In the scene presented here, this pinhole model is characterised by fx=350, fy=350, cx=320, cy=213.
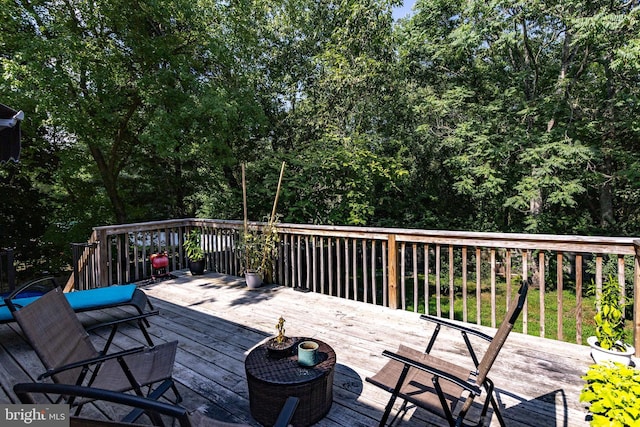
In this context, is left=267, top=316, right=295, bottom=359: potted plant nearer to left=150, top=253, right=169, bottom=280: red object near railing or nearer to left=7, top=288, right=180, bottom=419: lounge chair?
left=7, top=288, right=180, bottom=419: lounge chair

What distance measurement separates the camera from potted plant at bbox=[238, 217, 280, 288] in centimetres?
512

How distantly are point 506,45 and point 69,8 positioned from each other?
37.6 ft

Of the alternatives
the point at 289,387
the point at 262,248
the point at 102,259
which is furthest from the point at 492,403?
the point at 102,259

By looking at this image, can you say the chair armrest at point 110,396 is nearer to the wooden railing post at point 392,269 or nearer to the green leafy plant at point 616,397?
the green leafy plant at point 616,397

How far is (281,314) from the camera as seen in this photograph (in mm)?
4074

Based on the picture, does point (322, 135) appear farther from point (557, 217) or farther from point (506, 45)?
point (557, 217)

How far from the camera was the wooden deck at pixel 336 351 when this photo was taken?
88.8 inches

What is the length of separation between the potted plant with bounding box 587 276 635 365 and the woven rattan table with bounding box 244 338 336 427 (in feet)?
6.49

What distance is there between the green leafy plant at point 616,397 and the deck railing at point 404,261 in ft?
5.41

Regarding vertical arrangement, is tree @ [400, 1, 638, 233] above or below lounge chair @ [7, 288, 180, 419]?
above

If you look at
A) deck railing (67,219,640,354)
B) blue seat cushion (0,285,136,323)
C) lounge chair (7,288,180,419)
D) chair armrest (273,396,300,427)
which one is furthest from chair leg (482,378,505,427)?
blue seat cushion (0,285,136,323)

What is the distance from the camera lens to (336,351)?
3.06 metres

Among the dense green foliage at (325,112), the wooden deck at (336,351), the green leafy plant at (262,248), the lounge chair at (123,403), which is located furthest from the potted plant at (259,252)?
the lounge chair at (123,403)

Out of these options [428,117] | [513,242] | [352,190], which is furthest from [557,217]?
[513,242]
